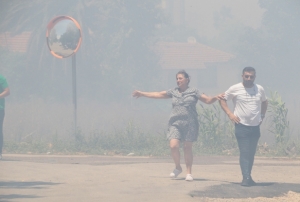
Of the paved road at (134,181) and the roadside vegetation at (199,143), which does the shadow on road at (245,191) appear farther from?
the roadside vegetation at (199,143)

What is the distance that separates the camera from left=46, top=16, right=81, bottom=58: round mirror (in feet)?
50.2

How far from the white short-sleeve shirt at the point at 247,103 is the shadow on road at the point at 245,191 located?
912 mm

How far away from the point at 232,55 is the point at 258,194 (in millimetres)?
51098

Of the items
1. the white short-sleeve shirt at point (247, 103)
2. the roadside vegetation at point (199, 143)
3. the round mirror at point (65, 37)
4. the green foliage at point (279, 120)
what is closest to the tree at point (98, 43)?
the round mirror at point (65, 37)

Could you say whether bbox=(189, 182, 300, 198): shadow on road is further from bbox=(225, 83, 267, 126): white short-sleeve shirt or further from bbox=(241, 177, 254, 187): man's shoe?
bbox=(225, 83, 267, 126): white short-sleeve shirt

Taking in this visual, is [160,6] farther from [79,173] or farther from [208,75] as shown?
[79,173]

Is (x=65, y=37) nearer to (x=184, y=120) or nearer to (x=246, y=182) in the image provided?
(x=184, y=120)

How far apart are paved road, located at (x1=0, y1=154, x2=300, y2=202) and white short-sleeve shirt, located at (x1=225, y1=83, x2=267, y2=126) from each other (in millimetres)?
922

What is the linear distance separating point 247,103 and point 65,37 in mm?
7076

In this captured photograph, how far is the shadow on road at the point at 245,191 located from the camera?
8336mm

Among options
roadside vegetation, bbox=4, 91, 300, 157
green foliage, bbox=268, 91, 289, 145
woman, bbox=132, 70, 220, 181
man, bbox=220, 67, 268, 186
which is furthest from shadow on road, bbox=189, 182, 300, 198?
green foliage, bbox=268, 91, 289, 145

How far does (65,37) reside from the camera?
15.3m

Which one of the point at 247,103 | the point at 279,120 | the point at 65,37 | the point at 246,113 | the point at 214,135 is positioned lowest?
the point at 214,135

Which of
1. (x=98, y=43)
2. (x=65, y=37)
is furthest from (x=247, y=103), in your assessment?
(x=98, y=43)
